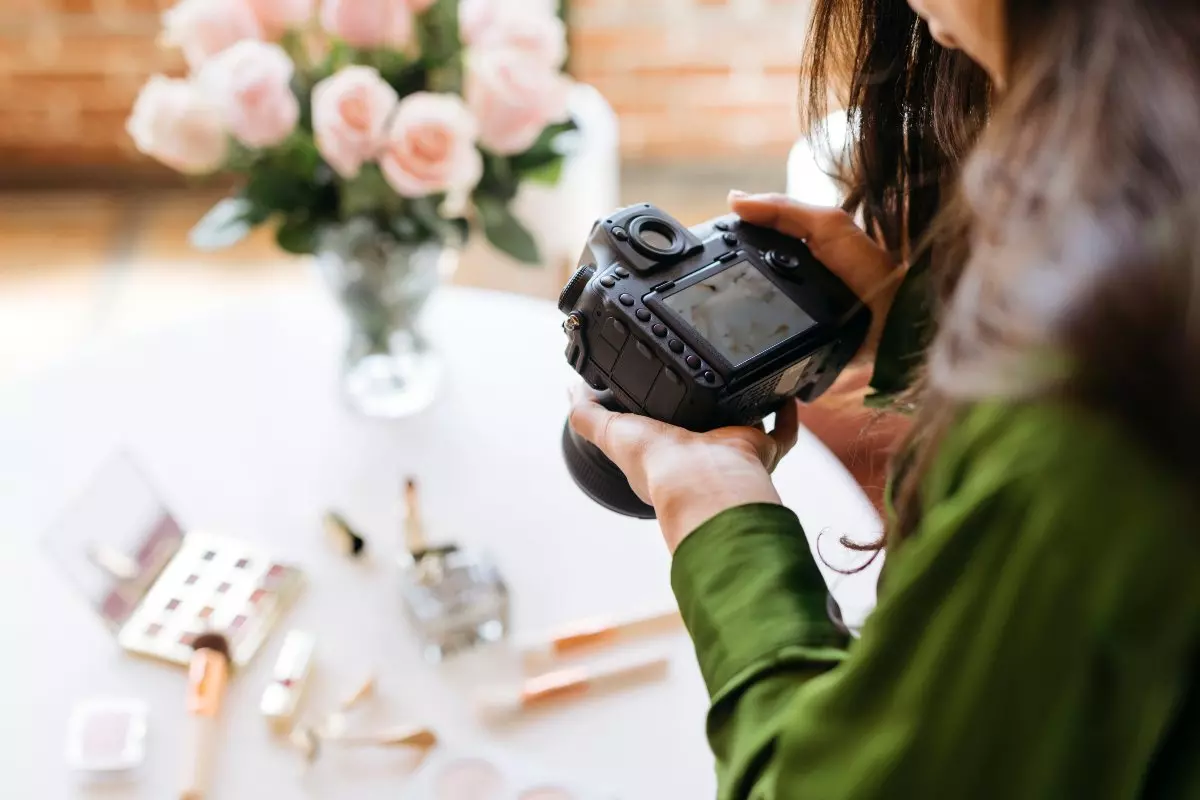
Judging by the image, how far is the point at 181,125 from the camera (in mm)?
852

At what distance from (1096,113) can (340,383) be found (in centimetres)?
71

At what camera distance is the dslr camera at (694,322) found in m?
0.65

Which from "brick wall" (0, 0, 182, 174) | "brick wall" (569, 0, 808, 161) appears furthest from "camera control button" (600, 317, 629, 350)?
"brick wall" (0, 0, 182, 174)

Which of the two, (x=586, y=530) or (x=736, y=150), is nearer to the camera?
(x=586, y=530)

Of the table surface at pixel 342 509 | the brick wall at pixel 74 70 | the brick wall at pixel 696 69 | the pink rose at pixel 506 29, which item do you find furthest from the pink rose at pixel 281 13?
the brick wall at pixel 74 70

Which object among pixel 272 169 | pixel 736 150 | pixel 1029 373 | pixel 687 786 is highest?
pixel 1029 373

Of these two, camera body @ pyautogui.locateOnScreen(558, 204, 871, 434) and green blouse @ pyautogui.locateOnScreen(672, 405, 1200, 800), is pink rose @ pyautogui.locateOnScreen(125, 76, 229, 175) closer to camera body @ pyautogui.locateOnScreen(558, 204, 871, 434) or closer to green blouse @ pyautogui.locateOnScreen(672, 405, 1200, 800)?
camera body @ pyautogui.locateOnScreen(558, 204, 871, 434)

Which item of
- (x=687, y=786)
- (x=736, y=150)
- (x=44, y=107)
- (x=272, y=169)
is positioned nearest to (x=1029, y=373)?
(x=687, y=786)

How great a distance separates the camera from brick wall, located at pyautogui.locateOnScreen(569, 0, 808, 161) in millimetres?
1867

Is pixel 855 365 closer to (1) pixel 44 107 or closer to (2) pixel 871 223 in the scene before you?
(2) pixel 871 223

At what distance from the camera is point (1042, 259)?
0.43 metres

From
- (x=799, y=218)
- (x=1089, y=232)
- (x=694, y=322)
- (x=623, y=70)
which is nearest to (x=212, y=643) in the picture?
(x=694, y=322)

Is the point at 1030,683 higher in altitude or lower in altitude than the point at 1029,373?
lower

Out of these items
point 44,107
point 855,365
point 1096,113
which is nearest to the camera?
point 1096,113
